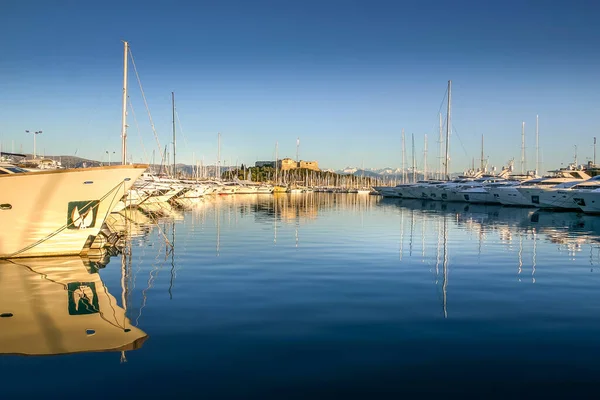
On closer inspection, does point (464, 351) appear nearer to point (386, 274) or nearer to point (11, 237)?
point (386, 274)

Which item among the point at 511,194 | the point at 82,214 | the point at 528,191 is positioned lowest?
the point at 82,214

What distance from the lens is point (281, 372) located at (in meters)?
6.62

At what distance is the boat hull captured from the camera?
1537cm

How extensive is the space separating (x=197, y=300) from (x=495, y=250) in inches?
495

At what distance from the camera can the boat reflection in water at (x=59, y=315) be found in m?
7.57

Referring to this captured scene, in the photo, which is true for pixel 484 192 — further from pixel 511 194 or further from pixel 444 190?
pixel 444 190

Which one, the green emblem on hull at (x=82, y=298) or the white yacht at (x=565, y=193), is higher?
the white yacht at (x=565, y=193)

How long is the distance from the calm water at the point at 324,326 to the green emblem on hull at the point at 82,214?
1.30m

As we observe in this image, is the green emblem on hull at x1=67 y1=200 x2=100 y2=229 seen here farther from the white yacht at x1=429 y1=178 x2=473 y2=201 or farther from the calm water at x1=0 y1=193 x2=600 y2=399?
the white yacht at x1=429 y1=178 x2=473 y2=201

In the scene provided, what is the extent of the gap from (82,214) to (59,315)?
7789 millimetres

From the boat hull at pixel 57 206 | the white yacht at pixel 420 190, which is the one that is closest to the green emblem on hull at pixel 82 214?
the boat hull at pixel 57 206

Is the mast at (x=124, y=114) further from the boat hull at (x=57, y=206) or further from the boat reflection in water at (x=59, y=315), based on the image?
the boat reflection in water at (x=59, y=315)

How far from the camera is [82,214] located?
16547mm

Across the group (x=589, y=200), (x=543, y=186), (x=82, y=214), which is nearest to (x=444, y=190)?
(x=543, y=186)
